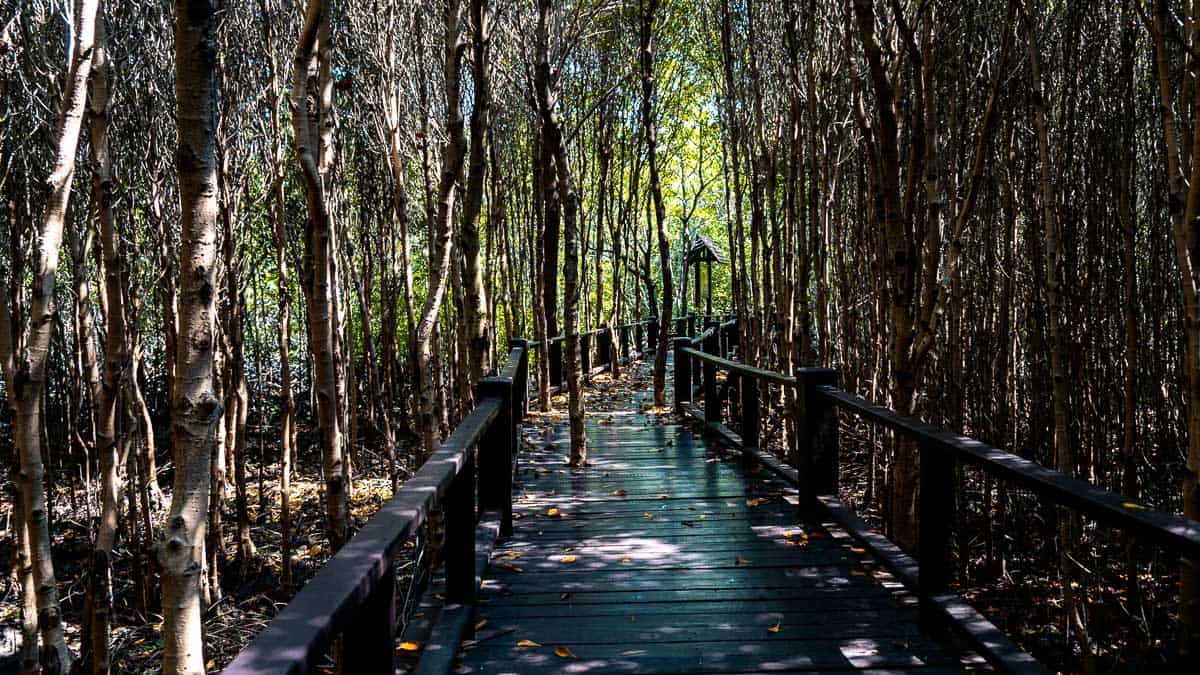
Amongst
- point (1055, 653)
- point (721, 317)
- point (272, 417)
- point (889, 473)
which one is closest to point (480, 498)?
point (889, 473)

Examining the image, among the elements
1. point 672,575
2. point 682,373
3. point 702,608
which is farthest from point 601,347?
point 702,608

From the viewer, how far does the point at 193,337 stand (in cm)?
228

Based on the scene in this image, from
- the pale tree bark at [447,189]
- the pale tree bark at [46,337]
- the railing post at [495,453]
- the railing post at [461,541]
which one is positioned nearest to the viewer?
the railing post at [461,541]

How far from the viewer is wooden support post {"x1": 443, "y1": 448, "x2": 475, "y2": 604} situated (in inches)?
124

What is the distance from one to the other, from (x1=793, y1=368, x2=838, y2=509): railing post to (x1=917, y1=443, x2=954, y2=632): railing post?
4.90 ft

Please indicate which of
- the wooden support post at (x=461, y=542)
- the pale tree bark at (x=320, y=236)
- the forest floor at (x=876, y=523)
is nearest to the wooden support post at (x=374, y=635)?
the wooden support post at (x=461, y=542)

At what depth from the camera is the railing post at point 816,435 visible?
4.48m

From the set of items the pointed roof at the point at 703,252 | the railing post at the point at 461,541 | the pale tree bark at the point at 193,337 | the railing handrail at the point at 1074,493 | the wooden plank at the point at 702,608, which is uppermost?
the pointed roof at the point at 703,252

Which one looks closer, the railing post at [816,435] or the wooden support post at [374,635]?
the wooden support post at [374,635]

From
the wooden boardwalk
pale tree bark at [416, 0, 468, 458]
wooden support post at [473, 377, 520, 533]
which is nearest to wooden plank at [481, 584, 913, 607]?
the wooden boardwalk

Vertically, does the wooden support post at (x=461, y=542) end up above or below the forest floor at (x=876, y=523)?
above

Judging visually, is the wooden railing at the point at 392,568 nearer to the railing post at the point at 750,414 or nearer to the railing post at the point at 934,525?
the railing post at the point at 934,525

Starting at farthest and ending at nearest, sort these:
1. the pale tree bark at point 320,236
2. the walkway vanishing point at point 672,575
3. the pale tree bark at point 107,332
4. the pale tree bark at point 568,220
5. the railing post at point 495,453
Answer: the pale tree bark at point 568,220, the railing post at point 495,453, the pale tree bark at point 107,332, the pale tree bark at point 320,236, the walkway vanishing point at point 672,575

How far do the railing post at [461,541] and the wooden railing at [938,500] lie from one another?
1.62 meters
